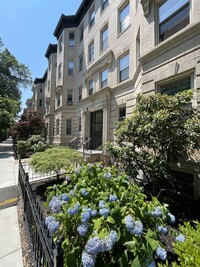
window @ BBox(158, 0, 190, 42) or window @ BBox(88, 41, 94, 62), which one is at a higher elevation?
window @ BBox(88, 41, 94, 62)

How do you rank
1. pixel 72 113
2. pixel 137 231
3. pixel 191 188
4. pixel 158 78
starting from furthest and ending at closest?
pixel 72 113
pixel 158 78
pixel 191 188
pixel 137 231

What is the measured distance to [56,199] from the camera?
7.25 ft

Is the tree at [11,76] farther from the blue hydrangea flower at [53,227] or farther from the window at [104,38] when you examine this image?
the blue hydrangea flower at [53,227]

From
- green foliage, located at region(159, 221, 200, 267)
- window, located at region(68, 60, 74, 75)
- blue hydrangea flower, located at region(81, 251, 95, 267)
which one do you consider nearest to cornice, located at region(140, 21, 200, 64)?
green foliage, located at region(159, 221, 200, 267)

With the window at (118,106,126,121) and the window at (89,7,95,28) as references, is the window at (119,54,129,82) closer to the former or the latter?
the window at (118,106,126,121)

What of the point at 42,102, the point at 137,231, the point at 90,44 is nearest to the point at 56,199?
the point at 137,231

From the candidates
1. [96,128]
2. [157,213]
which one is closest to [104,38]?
[96,128]

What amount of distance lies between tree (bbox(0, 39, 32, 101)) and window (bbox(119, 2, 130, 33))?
23.1 meters

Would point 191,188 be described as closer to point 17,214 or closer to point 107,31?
point 17,214

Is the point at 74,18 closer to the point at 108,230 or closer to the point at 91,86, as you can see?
the point at 91,86

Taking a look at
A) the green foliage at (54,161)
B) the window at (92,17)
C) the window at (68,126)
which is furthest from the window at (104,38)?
the green foliage at (54,161)

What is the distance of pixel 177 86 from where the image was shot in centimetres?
645

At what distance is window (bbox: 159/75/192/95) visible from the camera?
6.05m

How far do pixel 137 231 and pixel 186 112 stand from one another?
4362mm
